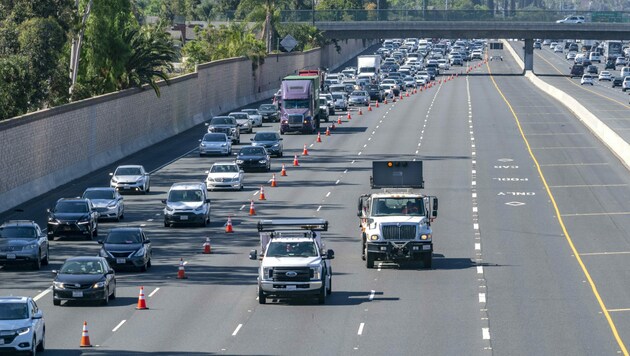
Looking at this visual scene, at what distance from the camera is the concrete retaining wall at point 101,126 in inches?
2438

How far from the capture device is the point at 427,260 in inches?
1738

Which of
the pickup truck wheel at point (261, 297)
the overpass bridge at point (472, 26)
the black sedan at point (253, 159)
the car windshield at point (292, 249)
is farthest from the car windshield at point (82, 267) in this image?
the overpass bridge at point (472, 26)

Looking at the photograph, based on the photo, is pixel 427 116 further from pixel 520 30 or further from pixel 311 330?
pixel 311 330

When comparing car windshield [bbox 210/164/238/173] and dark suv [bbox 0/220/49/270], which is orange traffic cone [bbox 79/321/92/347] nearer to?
dark suv [bbox 0/220/49/270]

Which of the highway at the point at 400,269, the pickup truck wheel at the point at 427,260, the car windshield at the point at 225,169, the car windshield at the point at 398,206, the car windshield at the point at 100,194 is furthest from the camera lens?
the car windshield at the point at 225,169

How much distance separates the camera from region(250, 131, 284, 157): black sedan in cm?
8188

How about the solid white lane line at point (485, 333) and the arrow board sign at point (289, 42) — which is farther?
the arrow board sign at point (289, 42)

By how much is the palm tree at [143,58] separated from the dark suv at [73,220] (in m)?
37.8

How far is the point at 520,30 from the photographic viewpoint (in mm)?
176000

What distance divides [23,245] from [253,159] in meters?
31.6

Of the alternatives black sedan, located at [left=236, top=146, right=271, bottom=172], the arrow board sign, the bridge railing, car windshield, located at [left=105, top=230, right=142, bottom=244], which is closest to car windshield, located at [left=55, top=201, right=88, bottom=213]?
car windshield, located at [left=105, top=230, right=142, bottom=244]

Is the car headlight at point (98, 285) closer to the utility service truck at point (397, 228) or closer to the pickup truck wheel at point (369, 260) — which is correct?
the utility service truck at point (397, 228)

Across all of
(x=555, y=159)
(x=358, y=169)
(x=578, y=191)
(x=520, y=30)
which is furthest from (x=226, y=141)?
(x=520, y=30)

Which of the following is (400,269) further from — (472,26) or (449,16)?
(449,16)
